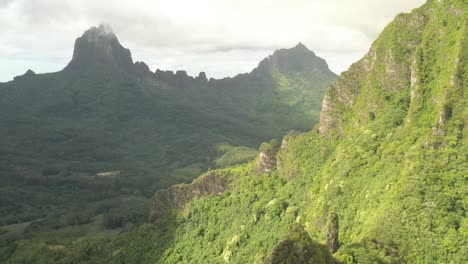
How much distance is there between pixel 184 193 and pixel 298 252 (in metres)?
61.1

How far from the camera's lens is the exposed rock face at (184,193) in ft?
298

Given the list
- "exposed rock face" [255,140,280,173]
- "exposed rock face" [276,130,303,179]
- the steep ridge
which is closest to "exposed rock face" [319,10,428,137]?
the steep ridge

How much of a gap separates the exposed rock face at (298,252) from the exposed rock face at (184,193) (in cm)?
5280

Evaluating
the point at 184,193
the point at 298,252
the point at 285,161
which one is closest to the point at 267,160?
the point at 285,161

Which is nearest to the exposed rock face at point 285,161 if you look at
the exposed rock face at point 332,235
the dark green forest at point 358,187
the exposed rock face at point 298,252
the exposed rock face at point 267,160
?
the dark green forest at point 358,187

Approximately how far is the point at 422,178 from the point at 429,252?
10343 millimetres

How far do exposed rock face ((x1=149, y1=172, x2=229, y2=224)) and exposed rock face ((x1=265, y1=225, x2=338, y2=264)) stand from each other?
173 feet

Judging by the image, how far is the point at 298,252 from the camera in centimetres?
3597

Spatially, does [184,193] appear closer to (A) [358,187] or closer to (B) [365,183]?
(A) [358,187]

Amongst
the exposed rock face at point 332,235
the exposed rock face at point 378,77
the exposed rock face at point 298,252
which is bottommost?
the exposed rock face at point 332,235

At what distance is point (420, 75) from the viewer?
68375 millimetres

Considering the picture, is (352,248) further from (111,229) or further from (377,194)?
(111,229)

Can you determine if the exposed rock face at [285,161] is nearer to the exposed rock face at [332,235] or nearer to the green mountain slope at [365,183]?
the green mountain slope at [365,183]

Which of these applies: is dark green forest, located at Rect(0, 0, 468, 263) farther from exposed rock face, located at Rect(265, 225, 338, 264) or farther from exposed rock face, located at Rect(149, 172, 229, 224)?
exposed rock face, located at Rect(149, 172, 229, 224)
